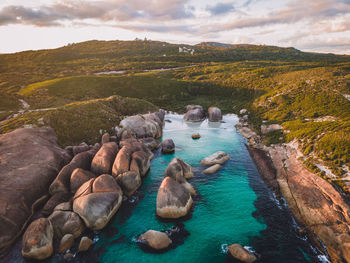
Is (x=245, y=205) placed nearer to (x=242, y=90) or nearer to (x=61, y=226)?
(x=61, y=226)

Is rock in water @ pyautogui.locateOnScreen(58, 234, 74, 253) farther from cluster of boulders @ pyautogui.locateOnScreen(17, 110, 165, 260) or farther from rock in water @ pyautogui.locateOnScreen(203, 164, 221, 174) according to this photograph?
rock in water @ pyautogui.locateOnScreen(203, 164, 221, 174)

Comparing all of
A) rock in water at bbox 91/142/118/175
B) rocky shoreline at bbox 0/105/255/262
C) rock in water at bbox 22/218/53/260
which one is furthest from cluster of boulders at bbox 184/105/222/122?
rock in water at bbox 22/218/53/260

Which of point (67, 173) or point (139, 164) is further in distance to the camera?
point (139, 164)

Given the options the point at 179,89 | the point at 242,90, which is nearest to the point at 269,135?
the point at 242,90

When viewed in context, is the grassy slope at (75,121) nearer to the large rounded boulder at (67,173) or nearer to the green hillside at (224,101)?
the green hillside at (224,101)

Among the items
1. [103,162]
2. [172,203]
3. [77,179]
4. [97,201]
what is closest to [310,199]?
[172,203]

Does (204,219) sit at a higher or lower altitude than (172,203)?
lower

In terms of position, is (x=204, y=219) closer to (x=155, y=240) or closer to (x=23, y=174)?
(x=155, y=240)

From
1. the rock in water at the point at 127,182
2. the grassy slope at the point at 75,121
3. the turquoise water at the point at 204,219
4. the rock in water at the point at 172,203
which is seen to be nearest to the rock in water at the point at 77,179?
the rock in water at the point at 127,182
